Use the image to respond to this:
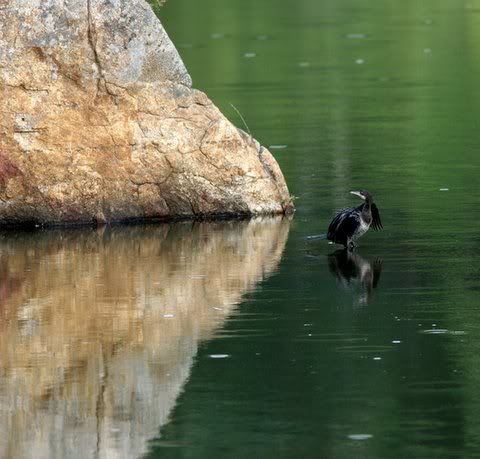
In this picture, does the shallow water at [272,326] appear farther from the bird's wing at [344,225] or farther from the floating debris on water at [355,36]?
the floating debris on water at [355,36]

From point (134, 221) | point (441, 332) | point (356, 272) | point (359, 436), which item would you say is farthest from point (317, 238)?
point (359, 436)

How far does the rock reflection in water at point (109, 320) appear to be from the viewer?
343 inches

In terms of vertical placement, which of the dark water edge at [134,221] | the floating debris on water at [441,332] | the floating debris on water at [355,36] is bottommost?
the floating debris on water at [355,36]

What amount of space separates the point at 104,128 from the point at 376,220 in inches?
104

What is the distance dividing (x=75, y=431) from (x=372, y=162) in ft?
34.2

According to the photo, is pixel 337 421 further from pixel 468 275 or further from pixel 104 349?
pixel 468 275

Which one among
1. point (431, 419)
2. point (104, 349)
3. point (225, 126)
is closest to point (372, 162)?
point (225, 126)

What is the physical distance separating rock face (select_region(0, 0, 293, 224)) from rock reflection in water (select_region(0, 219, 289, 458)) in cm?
33

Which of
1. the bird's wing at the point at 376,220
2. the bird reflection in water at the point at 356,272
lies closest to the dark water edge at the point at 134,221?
the bird's wing at the point at 376,220

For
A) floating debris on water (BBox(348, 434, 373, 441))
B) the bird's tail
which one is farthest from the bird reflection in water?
floating debris on water (BBox(348, 434, 373, 441))

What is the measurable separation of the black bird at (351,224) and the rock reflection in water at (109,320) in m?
0.47

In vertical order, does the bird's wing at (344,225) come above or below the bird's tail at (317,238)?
above

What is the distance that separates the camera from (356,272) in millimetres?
12688

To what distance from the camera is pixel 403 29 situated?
121 ft
